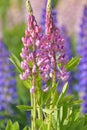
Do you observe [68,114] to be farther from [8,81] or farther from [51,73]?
[8,81]

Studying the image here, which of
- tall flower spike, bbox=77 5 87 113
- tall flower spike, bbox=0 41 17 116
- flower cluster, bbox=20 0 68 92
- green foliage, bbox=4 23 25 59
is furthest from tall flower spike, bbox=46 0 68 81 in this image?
green foliage, bbox=4 23 25 59

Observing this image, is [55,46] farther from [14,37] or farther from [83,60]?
[14,37]

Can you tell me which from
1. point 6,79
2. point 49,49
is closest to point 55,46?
point 49,49

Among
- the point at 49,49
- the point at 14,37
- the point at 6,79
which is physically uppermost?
the point at 14,37

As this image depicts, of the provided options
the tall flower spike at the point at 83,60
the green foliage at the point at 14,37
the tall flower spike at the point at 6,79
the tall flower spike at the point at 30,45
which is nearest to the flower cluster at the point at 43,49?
the tall flower spike at the point at 30,45

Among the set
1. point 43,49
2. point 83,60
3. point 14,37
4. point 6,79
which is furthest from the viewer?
point 14,37

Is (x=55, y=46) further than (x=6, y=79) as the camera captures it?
No

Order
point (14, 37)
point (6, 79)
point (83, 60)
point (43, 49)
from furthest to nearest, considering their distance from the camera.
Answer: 1. point (14, 37)
2. point (6, 79)
3. point (83, 60)
4. point (43, 49)

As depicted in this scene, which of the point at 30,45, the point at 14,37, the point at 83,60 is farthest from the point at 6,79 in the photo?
the point at 14,37

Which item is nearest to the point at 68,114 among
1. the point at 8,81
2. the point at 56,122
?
the point at 56,122

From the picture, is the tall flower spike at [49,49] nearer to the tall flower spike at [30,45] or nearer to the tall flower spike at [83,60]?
the tall flower spike at [30,45]

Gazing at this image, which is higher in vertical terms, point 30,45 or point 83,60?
point 83,60

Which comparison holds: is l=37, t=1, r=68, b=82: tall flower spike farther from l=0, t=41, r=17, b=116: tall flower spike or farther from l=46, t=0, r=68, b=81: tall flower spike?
l=0, t=41, r=17, b=116: tall flower spike
